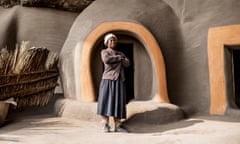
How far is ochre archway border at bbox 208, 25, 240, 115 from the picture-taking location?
5.45 m

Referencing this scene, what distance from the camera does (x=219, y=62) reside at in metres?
5.52

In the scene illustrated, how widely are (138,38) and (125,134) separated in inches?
80.8

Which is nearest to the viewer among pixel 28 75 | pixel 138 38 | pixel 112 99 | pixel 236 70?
pixel 112 99

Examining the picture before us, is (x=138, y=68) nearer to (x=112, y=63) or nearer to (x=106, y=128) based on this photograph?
(x=112, y=63)

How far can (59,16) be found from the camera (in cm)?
924

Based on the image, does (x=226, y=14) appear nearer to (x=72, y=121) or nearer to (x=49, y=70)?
(x=72, y=121)

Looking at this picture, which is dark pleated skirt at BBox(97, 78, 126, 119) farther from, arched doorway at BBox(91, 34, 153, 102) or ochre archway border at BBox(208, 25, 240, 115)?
ochre archway border at BBox(208, 25, 240, 115)

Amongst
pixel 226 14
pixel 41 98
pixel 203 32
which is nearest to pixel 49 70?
pixel 41 98

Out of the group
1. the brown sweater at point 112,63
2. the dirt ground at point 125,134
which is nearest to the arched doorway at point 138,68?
the dirt ground at point 125,134

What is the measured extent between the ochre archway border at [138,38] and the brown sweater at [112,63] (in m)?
1.12

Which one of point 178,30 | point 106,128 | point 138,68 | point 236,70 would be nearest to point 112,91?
point 106,128

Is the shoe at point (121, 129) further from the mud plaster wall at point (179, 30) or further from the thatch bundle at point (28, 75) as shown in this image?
the thatch bundle at point (28, 75)

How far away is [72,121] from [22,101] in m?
1.71

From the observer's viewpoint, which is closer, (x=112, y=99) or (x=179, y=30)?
(x=112, y=99)
